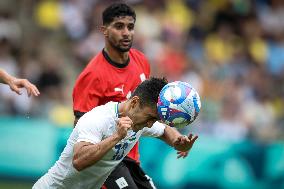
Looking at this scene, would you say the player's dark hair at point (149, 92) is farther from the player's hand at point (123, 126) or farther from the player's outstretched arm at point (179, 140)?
the player's outstretched arm at point (179, 140)

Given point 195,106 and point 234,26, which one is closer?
point 195,106

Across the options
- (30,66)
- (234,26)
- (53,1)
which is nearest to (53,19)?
(53,1)

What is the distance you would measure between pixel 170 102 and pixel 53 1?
383 inches

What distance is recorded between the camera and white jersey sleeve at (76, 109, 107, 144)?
7184mm

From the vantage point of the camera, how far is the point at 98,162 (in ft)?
25.2

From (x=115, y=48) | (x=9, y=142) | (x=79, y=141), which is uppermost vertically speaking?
(x=9, y=142)

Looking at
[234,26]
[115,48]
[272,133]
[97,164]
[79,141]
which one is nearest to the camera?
[79,141]

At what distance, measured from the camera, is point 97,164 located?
7695mm

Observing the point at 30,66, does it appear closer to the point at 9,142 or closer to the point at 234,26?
the point at 9,142

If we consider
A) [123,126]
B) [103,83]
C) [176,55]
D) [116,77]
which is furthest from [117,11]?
[176,55]

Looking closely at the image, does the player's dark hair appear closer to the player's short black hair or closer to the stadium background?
the player's short black hair

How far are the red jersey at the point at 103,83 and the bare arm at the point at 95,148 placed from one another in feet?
5.25

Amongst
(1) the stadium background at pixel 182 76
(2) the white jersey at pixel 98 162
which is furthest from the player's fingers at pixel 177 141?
(1) the stadium background at pixel 182 76

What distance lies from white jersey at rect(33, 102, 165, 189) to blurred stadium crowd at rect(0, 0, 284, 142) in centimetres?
655
